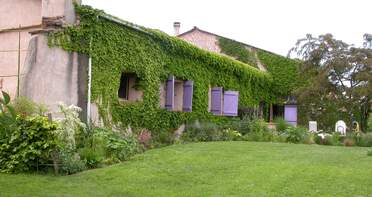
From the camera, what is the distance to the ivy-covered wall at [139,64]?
40.7ft

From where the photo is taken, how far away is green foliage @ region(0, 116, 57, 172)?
28.8ft

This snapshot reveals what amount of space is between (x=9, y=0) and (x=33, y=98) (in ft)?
12.5

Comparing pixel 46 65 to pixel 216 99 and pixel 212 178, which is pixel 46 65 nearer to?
pixel 212 178

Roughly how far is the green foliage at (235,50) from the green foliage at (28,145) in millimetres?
19227

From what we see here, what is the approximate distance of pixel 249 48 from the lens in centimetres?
2769

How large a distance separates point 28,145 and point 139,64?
615cm

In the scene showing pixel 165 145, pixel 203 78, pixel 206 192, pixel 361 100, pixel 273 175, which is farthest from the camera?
pixel 361 100

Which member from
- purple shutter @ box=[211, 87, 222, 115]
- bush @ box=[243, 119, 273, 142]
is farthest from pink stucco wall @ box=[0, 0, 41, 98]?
purple shutter @ box=[211, 87, 222, 115]

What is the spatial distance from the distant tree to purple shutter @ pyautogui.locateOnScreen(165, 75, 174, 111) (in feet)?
31.9

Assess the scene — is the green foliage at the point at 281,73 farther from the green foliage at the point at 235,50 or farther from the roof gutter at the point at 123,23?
the roof gutter at the point at 123,23

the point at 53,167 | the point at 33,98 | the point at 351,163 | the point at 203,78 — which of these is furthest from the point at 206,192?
the point at 203,78

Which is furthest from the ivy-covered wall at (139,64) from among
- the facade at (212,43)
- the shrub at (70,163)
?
the facade at (212,43)

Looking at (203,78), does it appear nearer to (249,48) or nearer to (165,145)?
(165,145)

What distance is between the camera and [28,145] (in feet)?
29.1
